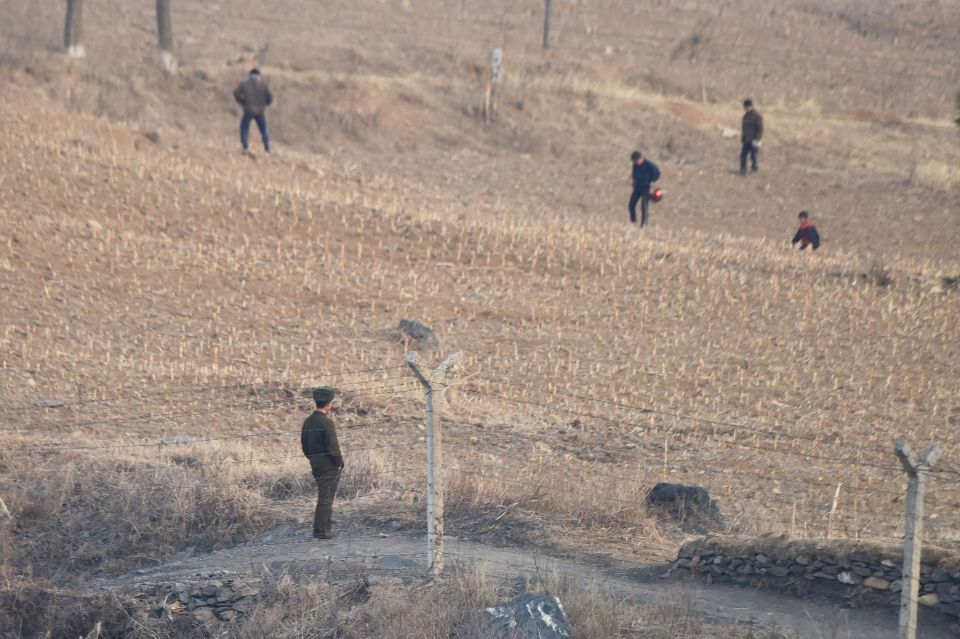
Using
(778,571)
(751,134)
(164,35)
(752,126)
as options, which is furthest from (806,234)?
(164,35)

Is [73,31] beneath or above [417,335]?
above

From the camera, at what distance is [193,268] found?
1664cm

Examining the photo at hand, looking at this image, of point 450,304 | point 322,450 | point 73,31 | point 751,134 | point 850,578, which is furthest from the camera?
point 73,31

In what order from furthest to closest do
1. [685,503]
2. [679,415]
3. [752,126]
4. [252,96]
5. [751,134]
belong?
[751,134]
[752,126]
[252,96]
[679,415]
[685,503]

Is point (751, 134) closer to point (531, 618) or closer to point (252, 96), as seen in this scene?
point (252, 96)

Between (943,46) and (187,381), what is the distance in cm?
3657

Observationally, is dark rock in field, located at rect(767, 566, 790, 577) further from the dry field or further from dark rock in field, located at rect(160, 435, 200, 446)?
dark rock in field, located at rect(160, 435, 200, 446)

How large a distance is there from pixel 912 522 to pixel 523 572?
8.70 feet

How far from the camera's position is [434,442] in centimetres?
726

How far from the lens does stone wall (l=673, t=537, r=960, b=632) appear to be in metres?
6.97

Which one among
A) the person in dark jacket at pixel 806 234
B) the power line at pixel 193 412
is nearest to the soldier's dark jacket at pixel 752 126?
the person in dark jacket at pixel 806 234

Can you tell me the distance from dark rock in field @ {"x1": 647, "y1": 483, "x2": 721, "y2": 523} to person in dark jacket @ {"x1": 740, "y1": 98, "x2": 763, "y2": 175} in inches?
662

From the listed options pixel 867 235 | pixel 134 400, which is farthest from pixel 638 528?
pixel 867 235

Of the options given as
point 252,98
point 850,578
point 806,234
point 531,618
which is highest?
point 252,98
